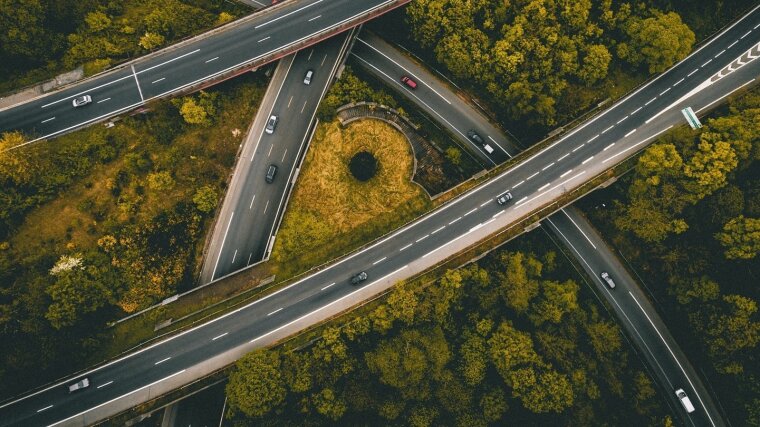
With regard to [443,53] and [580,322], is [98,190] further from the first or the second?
[580,322]

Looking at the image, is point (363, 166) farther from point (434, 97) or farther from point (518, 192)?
point (518, 192)

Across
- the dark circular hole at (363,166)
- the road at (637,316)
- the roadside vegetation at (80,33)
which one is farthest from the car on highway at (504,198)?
the roadside vegetation at (80,33)

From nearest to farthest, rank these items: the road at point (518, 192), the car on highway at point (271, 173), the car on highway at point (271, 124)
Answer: the road at point (518, 192), the car on highway at point (271, 173), the car on highway at point (271, 124)

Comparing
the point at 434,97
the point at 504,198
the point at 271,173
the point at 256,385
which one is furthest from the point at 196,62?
the point at 504,198

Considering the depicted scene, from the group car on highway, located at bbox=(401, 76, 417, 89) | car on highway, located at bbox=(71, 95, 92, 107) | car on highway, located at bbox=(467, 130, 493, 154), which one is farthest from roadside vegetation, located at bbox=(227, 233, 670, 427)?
car on highway, located at bbox=(71, 95, 92, 107)

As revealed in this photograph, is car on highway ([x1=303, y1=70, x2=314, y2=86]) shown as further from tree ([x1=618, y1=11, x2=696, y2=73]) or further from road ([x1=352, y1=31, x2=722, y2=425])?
tree ([x1=618, y1=11, x2=696, y2=73])

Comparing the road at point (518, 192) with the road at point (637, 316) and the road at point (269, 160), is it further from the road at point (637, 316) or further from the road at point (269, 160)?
the road at point (269, 160)

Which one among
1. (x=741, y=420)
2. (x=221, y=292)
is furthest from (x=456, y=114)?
(x=741, y=420)
